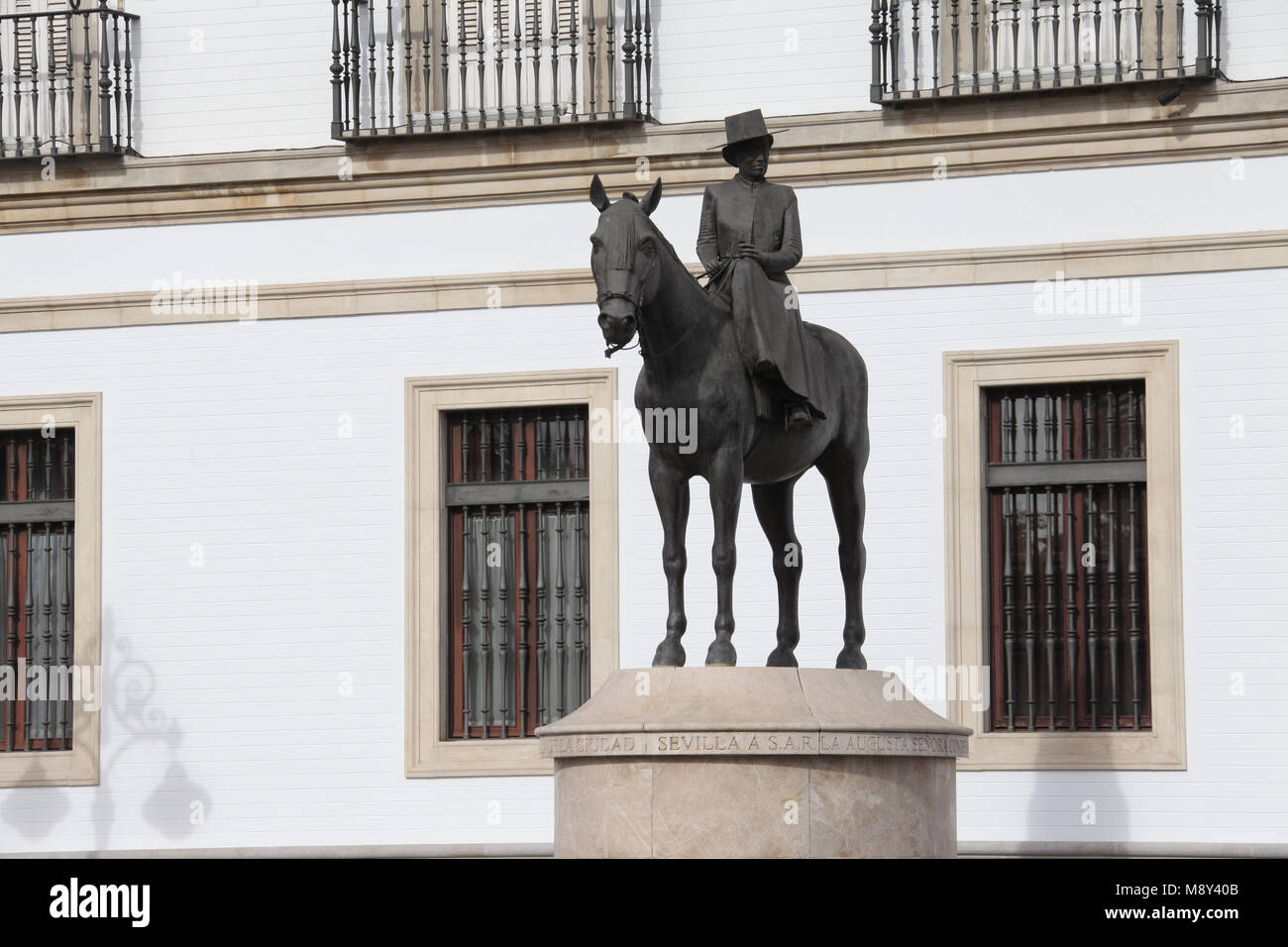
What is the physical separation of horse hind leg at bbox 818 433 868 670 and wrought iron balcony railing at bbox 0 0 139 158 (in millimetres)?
9819

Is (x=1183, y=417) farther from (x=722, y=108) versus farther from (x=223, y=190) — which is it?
(x=223, y=190)

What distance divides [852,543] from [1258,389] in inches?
246

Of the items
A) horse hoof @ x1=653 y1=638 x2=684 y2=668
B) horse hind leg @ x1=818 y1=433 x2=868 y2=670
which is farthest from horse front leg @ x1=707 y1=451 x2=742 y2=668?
horse hind leg @ x1=818 y1=433 x2=868 y2=670

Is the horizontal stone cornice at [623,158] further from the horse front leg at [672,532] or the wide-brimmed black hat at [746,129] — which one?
the horse front leg at [672,532]

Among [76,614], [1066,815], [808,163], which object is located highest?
[808,163]

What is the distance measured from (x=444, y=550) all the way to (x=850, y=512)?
7429mm

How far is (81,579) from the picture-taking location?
22.9 meters

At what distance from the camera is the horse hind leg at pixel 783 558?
14688 mm

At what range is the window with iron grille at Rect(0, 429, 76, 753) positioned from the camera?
2300 cm

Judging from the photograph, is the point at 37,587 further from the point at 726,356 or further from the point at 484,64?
the point at 726,356

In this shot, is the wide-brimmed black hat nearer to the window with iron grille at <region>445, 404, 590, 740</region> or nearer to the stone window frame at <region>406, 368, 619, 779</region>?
the stone window frame at <region>406, 368, 619, 779</region>

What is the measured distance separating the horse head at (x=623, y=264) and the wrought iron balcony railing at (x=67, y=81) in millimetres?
10355

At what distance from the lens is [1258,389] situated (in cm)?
2056
